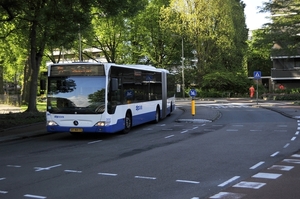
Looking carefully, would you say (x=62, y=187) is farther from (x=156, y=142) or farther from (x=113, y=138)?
(x=113, y=138)

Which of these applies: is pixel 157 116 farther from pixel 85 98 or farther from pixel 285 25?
pixel 285 25

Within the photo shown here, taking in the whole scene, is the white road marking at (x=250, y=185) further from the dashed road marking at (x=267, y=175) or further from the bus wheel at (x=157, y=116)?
the bus wheel at (x=157, y=116)

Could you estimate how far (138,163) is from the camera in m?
10.3

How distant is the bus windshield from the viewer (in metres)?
15.5

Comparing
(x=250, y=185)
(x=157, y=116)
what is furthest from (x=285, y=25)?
(x=250, y=185)

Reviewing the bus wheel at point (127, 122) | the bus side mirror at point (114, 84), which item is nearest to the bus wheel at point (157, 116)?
the bus wheel at point (127, 122)

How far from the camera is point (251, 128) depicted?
1905 cm

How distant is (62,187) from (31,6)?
1787 cm

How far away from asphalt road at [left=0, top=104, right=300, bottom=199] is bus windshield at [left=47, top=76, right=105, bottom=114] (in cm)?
124

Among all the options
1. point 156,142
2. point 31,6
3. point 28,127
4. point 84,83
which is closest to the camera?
point 156,142

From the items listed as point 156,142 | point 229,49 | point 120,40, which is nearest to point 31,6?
point 156,142

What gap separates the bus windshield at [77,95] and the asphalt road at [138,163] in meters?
1.24

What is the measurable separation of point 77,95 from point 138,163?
19.7 feet

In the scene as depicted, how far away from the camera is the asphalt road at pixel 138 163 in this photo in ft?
24.8
